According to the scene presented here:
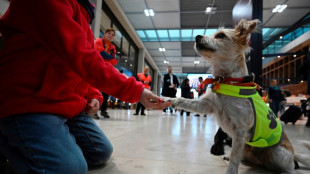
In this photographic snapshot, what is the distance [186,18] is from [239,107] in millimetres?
8523

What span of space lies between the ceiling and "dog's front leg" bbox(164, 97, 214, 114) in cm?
718

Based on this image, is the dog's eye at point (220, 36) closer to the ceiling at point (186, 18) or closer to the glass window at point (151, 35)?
the ceiling at point (186, 18)

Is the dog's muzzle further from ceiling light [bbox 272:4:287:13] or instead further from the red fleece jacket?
→ ceiling light [bbox 272:4:287:13]

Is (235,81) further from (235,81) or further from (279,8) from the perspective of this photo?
(279,8)

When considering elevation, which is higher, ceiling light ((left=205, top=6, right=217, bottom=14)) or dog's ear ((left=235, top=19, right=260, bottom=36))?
ceiling light ((left=205, top=6, right=217, bottom=14))

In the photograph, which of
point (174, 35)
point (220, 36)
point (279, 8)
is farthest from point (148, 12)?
point (220, 36)

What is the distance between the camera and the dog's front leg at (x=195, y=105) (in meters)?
1.35

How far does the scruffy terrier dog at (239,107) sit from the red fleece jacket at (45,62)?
22.0 inches

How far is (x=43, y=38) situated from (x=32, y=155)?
58 cm

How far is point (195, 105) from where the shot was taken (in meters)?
1.36

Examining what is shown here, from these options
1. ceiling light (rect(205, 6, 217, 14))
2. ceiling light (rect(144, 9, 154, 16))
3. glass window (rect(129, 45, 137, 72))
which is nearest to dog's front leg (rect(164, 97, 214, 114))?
ceiling light (rect(205, 6, 217, 14))

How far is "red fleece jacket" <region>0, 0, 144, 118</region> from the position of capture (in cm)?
89

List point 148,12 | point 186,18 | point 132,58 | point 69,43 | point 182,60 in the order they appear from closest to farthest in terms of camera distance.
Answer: point 69,43, point 148,12, point 186,18, point 132,58, point 182,60

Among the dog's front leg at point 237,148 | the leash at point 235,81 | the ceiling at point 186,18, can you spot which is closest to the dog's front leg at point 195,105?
the leash at point 235,81
